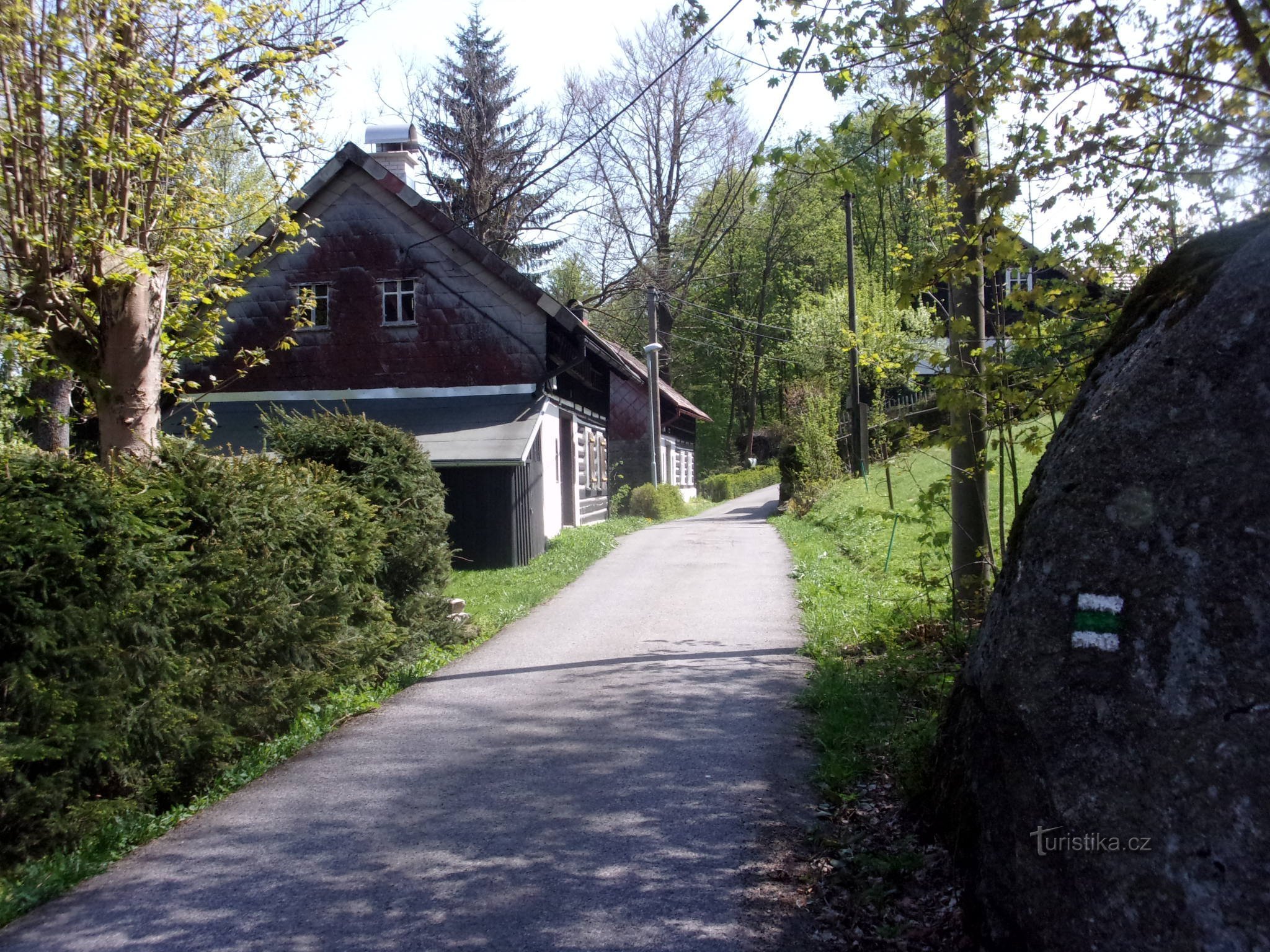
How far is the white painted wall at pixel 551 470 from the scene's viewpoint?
19.8 meters

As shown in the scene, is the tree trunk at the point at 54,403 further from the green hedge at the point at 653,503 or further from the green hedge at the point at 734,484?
the green hedge at the point at 734,484

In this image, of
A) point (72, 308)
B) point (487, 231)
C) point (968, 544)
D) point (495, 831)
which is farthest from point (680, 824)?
point (487, 231)

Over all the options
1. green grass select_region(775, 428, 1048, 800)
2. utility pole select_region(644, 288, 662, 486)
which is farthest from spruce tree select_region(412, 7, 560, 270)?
green grass select_region(775, 428, 1048, 800)

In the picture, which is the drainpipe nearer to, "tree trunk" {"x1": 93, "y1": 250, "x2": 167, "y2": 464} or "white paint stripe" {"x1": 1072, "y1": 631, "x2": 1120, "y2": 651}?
"tree trunk" {"x1": 93, "y1": 250, "x2": 167, "y2": 464}

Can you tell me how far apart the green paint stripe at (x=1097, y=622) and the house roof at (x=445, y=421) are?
13.4m

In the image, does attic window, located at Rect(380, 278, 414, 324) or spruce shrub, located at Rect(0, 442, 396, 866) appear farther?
attic window, located at Rect(380, 278, 414, 324)

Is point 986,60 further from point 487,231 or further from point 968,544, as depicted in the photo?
point 487,231

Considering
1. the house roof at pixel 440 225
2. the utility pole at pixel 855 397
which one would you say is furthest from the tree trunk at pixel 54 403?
the utility pole at pixel 855 397

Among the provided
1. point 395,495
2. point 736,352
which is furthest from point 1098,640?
point 736,352

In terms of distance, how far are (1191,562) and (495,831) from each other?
3.62 m

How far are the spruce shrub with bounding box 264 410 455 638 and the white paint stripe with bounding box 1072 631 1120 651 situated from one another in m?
7.17

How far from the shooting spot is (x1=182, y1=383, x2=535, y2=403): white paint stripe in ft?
63.9

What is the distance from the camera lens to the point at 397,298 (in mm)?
20031

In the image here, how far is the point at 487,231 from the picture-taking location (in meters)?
31.8
